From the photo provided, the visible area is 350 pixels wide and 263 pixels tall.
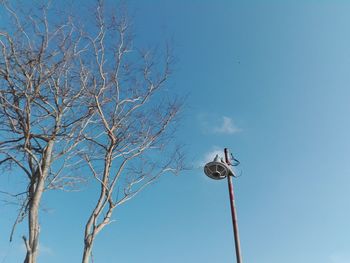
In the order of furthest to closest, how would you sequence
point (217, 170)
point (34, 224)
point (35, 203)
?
point (217, 170) → point (35, 203) → point (34, 224)

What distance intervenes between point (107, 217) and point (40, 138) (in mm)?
1796

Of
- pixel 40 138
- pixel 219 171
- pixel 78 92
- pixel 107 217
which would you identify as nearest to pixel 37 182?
pixel 40 138

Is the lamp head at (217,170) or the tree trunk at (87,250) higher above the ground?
the lamp head at (217,170)

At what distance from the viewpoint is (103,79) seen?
22.4ft

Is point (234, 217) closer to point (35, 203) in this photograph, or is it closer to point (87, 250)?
point (87, 250)

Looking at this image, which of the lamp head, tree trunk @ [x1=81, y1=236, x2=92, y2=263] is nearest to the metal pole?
the lamp head

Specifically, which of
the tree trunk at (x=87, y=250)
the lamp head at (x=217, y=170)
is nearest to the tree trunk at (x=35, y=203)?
the tree trunk at (x=87, y=250)

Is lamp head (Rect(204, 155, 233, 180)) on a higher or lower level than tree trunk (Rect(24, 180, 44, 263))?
higher

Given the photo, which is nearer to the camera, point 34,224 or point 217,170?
point 34,224

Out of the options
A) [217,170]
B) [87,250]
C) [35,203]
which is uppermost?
[217,170]

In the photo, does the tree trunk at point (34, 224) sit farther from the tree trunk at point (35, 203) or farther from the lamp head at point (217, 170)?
the lamp head at point (217, 170)

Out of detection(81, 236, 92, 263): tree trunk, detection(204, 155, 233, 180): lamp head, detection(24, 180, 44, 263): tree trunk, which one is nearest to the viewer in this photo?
detection(24, 180, 44, 263): tree trunk

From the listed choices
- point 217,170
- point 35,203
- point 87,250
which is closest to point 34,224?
point 35,203

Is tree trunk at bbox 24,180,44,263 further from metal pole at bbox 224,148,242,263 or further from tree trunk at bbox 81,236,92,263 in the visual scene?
metal pole at bbox 224,148,242,263
